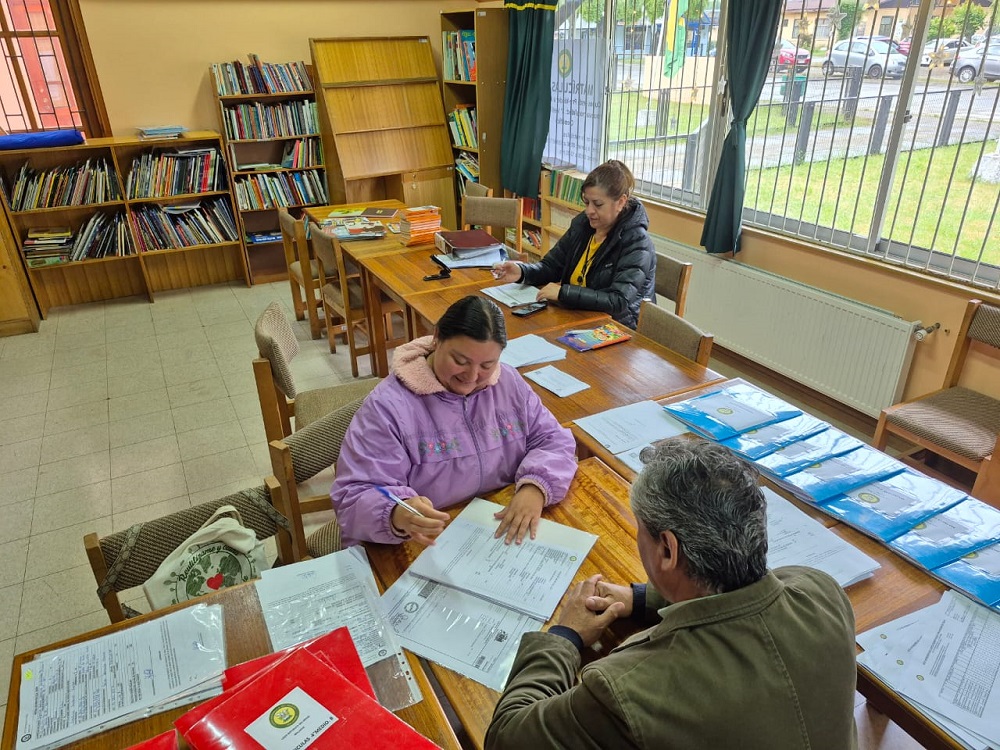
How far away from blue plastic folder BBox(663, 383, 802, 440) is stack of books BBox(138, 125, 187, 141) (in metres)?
4.68

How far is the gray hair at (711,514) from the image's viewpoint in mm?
855

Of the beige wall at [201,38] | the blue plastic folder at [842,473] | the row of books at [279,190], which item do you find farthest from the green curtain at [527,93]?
the blue plastic folder at [842,473]

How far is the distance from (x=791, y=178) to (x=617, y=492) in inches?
107

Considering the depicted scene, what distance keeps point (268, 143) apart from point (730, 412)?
198 inches

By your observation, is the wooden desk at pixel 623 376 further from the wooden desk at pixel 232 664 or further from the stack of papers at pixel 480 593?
the wooden desk at pixel 232 664

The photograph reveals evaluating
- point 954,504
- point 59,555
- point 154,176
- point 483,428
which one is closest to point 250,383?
point 59,555

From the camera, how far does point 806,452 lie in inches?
65.9

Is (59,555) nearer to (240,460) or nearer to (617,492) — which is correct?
(240,460)

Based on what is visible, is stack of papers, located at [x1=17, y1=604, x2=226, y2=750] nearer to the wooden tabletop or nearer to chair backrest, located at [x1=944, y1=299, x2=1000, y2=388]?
the wooden tabletop

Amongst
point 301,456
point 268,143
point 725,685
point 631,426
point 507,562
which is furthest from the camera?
point 268,143

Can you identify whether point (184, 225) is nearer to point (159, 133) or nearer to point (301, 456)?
point (159, 133)

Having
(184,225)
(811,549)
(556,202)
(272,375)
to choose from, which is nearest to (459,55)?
(556,202)

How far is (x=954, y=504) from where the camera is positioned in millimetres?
1481

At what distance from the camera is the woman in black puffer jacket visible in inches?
106
